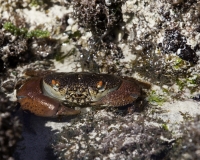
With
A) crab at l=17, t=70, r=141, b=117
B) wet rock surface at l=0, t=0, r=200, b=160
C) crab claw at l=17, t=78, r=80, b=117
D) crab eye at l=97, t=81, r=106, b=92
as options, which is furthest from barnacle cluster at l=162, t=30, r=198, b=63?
crab claw at l=17, t=78, r=80, b=117

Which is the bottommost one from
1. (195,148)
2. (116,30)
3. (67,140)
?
(67,140)

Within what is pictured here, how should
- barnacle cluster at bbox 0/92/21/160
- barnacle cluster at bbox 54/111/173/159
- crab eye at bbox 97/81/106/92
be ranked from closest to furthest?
barnacle cluster at bbox 0/92/21/160 < barnacle cluster at bbox 54/111/173/159 < crab eye at bbox 97/81/106/92

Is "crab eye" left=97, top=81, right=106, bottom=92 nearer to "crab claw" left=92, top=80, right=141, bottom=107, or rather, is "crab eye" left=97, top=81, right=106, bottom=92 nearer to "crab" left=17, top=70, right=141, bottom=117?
"crab" left=17, top=70, right=141, bottom=117

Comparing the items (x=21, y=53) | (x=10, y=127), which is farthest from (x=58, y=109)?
(x=21, y=53)

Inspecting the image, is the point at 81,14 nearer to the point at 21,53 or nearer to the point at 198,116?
the point at 21,53

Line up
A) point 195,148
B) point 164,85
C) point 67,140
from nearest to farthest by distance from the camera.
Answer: point 195,148 → point 67,140 → point 164,85

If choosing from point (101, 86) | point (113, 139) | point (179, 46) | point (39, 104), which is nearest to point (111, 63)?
point (101, 86)

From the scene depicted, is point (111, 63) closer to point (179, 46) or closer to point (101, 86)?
point (101, 86)

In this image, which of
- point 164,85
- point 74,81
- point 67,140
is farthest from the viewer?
point 164,85
